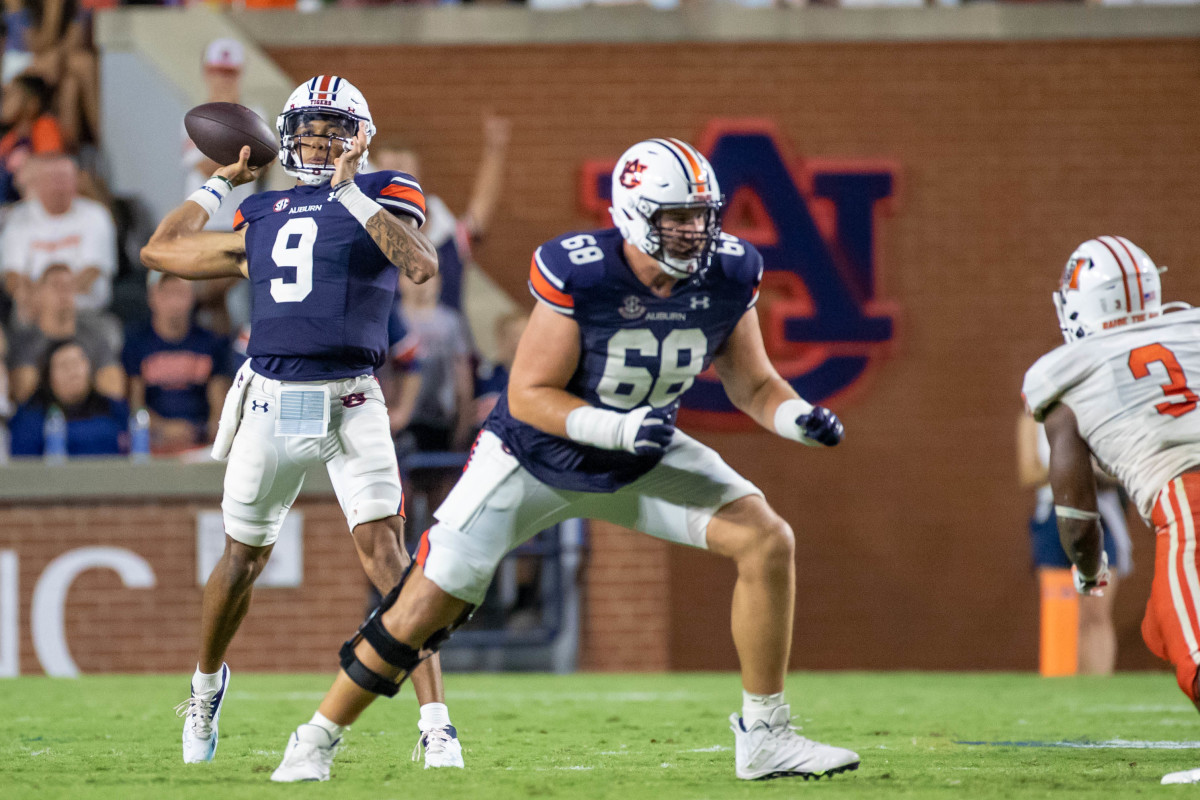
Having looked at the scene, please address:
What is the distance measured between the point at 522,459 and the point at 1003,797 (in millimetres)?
1481

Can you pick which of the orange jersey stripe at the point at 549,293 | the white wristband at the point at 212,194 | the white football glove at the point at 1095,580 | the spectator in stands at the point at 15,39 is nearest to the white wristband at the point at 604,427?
the orange jersey stripe at the point at 549,293

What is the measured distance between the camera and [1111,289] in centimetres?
421

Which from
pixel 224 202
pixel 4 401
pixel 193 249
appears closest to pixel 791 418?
pixel 193 249

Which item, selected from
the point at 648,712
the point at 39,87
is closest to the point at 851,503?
the point at 648,712

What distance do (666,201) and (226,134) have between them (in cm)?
189

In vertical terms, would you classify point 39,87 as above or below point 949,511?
above

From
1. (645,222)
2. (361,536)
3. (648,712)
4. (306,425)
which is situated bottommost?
(648,712)

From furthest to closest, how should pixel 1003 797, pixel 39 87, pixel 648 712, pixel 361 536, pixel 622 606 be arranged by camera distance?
pixel 39 87 < pixel 622 606 < pixel 648 712 < pixel 361 536 < pixel 1003 797

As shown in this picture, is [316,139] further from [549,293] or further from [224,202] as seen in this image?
[224,202]

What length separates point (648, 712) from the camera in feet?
20.8

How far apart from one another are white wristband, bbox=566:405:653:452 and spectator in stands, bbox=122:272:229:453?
554 centimetres

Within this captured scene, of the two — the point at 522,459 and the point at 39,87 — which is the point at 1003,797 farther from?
the point at 39,87

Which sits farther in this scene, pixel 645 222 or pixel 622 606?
pixel 622 606

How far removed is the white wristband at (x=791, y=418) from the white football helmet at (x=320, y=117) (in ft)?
5.40
